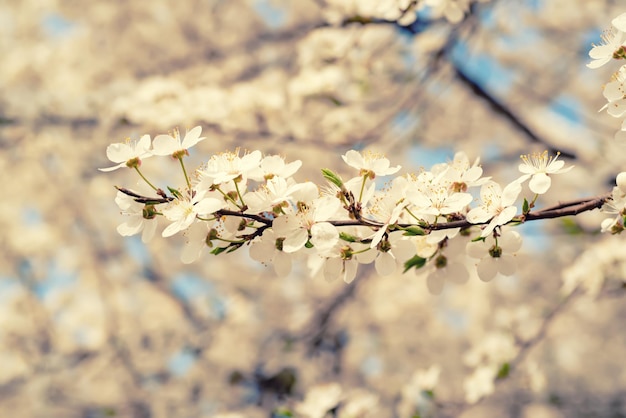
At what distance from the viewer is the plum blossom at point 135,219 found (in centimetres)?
116

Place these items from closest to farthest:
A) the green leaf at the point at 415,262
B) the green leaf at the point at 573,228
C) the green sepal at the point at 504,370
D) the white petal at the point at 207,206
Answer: the white petal at the point at 207,206
the green leaf at the point at 415,262
the green sepal at the point at 504,370
the green leaf at the point at 573,228

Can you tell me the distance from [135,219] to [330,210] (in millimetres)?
429

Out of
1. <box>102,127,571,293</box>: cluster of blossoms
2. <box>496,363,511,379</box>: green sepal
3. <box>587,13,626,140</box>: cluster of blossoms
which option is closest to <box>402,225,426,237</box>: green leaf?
<box>102,127,571,293</box>: cluster of blossoms

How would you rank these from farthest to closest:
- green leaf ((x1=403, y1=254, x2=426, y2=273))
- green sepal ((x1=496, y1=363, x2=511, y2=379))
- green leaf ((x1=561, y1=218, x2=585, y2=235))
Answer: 1. green leaf ((x1=561, y1=218, x2=585, y2=235))
2. green sepal ((x1=496, y1=363, x2=511, y2=379))
3. green leaf ((x1=403, y1=254, x2=426, y2=273))

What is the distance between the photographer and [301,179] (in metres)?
4.98

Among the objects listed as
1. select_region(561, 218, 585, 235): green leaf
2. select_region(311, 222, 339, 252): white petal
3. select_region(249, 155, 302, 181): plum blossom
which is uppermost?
select_region(561, 218, 585, 235): green leaf

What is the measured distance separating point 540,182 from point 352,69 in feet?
9.62

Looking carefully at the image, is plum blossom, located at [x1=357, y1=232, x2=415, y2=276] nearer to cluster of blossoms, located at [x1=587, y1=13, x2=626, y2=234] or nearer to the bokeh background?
cluster of blossoms, located at [x1=587, y1=13, x2=626, y2=234]

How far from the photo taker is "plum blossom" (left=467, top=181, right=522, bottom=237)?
3.50 feet

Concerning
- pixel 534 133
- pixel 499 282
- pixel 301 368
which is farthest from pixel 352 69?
pixel 499 282

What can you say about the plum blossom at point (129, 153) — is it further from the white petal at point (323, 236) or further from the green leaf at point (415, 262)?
the green leaf at point (415, 262)

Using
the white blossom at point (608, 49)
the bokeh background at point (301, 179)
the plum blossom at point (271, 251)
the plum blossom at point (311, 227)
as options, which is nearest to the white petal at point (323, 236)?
the plum blossom at point (311, 227)

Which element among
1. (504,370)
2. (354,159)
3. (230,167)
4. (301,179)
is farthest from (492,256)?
(301,179)

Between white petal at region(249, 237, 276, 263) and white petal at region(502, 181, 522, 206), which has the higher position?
white petal at region(502, 181, 522, 206)
